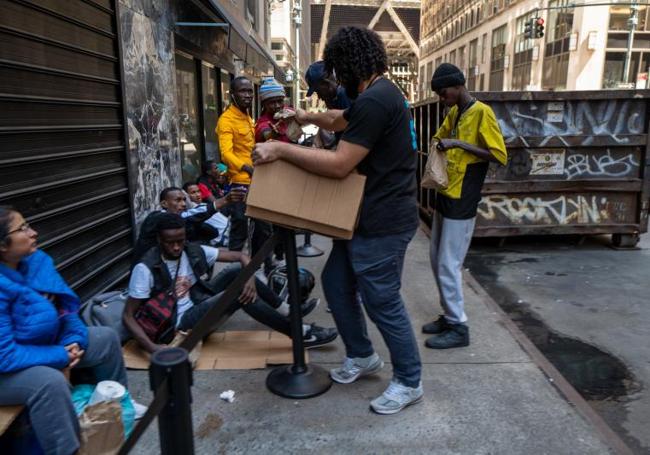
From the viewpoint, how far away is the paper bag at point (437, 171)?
135 inches

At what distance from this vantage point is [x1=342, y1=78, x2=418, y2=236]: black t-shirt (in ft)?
7.77

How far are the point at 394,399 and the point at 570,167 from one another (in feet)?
15.7

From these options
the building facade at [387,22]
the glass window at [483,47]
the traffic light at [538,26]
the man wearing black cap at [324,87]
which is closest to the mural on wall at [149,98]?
the man wearing black cap at [324,87]

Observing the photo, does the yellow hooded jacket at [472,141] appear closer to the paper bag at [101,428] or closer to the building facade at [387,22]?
the paper bag at [101,428]

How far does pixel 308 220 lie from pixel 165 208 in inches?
75.9

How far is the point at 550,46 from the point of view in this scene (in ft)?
110

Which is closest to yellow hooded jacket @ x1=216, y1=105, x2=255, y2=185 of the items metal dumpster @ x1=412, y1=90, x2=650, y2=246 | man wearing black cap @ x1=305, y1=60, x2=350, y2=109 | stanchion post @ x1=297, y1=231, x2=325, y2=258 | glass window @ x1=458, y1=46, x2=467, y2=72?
man wearing black cap @ x1=305, y1=60, x2=350, y2=109

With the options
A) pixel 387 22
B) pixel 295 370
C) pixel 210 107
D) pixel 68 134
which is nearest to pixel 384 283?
pixel 295 370

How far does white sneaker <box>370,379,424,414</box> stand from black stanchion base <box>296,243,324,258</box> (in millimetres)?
3291

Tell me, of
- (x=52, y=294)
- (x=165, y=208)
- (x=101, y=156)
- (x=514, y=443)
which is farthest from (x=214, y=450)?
(x=101, y=156)

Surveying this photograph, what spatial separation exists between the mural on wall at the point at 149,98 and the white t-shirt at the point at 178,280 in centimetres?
199

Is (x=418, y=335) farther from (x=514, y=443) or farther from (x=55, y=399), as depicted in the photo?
(x=55, y=399)

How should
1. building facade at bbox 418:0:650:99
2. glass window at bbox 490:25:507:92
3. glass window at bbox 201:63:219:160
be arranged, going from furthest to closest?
glass window at bbox 490:25:507:92
building facade at bbox 418:0:650:99
glass window at bbox 201:63:219:160

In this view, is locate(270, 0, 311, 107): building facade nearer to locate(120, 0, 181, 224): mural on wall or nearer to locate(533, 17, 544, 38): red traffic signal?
locate(533, 17, 544, 38): red traffic signal
